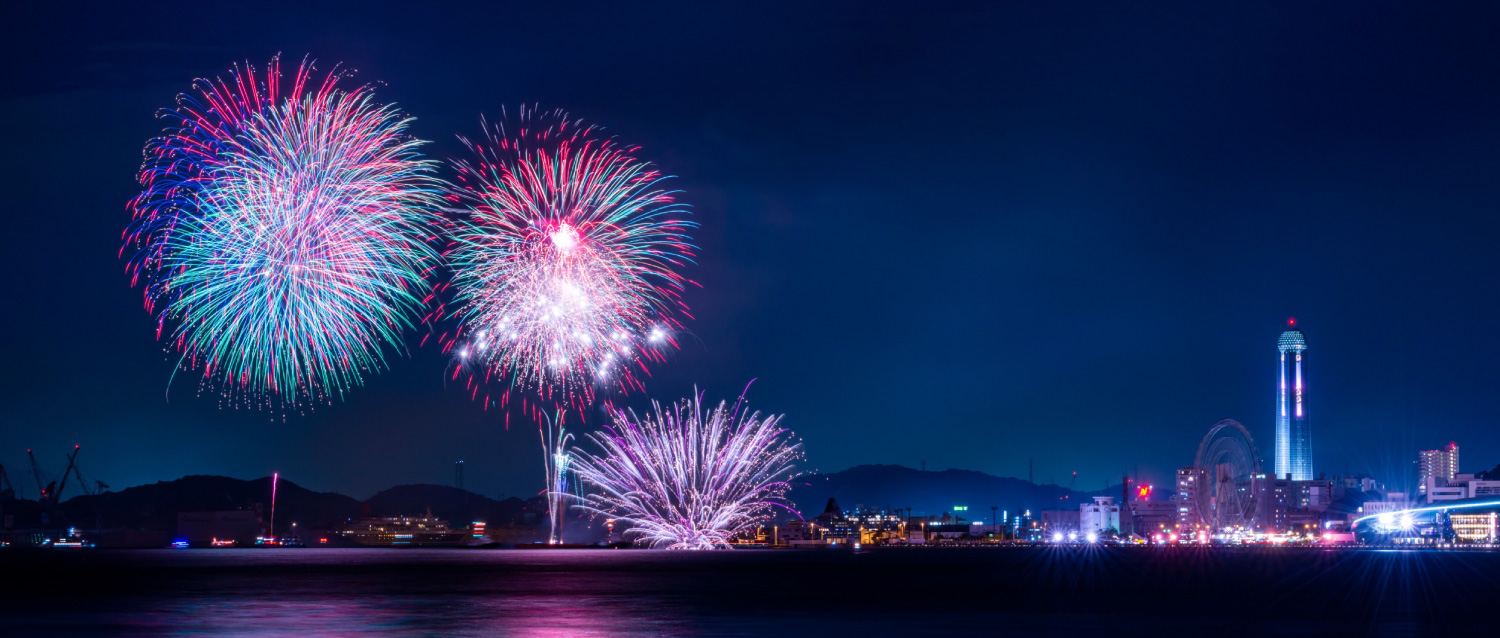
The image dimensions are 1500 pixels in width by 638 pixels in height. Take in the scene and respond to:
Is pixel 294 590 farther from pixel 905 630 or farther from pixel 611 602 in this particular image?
pixel 905 630

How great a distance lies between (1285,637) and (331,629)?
3124 cm

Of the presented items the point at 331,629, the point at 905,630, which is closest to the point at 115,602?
the point at 331,629

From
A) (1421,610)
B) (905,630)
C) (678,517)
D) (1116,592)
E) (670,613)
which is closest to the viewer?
(905,630)

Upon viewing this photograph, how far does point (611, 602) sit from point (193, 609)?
726 inches

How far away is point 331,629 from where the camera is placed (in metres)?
43.2

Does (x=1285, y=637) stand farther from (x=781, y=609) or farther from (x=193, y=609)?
(x=193, y=609)

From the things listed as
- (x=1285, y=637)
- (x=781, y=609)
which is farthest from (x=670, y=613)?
(x=1285, y=637)

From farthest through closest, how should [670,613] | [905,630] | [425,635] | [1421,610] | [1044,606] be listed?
[1044,606] → [1421,610] → [670,613] → [905,630] → [425,635]

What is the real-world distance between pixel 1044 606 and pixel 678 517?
2521 inches

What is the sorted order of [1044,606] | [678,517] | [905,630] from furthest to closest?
[678,517] → [1044,606] → [905,630]

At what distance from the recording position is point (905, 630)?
45.7 metres

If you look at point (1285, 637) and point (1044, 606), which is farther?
point (1044, 606)

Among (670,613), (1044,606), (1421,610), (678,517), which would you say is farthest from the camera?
(678,517)

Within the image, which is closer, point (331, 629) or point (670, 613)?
point (331, 629)
